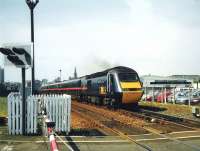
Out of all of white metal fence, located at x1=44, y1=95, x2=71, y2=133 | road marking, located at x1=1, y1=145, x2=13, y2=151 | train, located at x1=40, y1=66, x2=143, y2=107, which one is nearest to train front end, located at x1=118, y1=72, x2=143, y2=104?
train, located at x1=40, y1=66, x2=143, y2=107

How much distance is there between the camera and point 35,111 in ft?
45.6

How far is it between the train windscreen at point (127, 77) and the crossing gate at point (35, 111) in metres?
17.8

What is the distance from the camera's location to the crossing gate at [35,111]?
13703 mm

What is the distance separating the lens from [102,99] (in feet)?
126

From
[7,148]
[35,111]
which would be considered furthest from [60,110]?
→ [7,148]

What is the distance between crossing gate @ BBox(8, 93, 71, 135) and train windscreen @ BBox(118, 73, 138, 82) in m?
17.8

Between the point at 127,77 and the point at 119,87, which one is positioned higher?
the point at 127,77

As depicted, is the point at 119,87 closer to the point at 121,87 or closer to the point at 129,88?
the point at 121,87

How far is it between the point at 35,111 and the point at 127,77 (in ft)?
63.1

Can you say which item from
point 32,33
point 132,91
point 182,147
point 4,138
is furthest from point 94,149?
point 132,91

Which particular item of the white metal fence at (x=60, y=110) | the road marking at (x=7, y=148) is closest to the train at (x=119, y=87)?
the white metal fence at (x=60, y=110)

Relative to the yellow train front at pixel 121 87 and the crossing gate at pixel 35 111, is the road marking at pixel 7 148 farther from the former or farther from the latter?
the yellow train front at pixel 121 87

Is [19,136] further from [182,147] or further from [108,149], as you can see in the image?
[182,147]

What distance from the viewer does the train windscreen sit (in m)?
32.1
